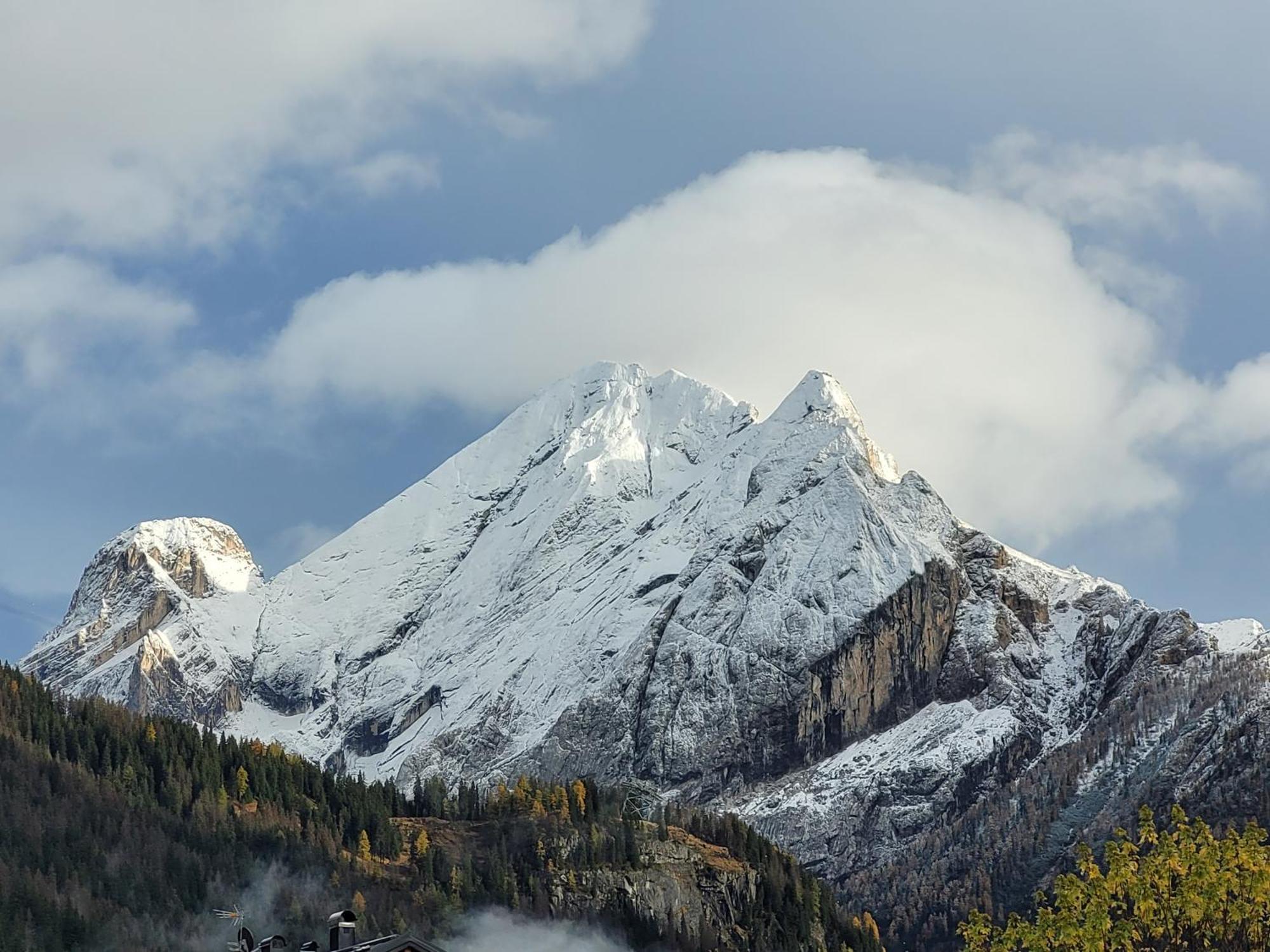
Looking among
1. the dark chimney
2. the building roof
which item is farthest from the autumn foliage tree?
the dark chimney

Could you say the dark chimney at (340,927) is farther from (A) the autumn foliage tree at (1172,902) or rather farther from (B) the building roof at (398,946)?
(A) the autumn foliage tree at (1172,902)

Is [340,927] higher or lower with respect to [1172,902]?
higher

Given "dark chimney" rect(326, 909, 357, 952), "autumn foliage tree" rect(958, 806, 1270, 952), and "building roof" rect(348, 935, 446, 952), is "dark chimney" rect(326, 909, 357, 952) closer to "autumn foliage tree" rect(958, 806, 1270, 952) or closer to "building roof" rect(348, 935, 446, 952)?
"building roof" rect(348, 935, 446, 952)

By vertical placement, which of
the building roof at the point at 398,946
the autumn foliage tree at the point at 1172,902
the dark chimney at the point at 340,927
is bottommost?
the autumn foliage tree at the point at 1172,902

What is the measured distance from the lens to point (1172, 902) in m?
75.2

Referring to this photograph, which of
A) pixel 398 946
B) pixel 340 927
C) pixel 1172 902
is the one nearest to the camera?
pixel 1172 902

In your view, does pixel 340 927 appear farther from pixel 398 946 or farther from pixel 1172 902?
pixel 1172 902

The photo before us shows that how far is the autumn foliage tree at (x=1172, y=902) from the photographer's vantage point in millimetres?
73875

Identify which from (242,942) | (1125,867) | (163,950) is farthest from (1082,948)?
(163,950)

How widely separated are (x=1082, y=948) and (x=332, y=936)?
58.1m

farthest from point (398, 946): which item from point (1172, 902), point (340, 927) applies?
point (1172, 902)

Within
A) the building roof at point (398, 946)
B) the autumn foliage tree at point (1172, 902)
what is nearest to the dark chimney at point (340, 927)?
the building roof at point (398, 946)

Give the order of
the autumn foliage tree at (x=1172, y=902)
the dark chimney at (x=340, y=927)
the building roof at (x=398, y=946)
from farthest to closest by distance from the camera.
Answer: the dark chimney at (x=340, y=927)
the building roof at (x=398, y=946)
the autumn foliage tree at (x=1172, y=902)

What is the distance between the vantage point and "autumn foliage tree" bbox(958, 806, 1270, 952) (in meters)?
73.9
